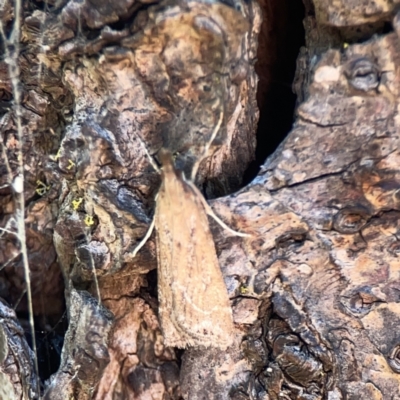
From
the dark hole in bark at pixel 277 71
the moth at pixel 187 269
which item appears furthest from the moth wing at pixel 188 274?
the dark hole in bark at pixel 277 71

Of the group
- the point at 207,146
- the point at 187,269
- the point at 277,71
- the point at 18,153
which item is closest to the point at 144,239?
the point at 187,269

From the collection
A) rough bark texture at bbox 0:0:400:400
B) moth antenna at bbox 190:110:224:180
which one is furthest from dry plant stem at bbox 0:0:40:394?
moth antenna at bbox 190:110:224:180

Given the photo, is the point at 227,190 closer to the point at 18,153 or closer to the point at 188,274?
the point at 188,274

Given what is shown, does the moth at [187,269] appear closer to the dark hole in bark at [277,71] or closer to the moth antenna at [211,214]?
the moth antenna at [211,214]

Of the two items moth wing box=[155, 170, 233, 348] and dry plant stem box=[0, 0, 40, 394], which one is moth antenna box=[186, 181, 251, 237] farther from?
dry plant stem box=[0, 0, 40, 394]

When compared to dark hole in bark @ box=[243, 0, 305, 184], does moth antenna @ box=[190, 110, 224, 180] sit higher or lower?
lower

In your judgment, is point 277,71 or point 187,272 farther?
point 277,71

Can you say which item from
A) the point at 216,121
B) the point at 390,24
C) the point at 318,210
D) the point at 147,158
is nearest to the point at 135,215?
the point at 147,158
